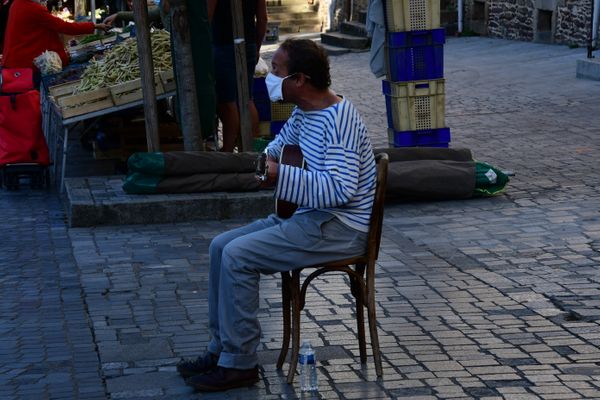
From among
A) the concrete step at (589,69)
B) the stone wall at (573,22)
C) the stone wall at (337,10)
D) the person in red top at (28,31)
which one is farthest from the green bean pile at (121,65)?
the stone wall at (337,10)

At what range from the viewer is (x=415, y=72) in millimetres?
10617

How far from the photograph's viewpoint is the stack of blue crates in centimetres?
1045

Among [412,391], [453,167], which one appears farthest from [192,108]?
[412,391]

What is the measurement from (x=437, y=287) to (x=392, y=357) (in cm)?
134

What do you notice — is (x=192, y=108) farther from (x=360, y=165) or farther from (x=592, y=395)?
(x=592, y=395)

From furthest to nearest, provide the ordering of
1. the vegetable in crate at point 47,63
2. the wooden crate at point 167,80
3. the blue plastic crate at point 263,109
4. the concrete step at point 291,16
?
the concrete step at point 291,16 < the vegetable in crate at point 47,63 < the blue plastic crate at point 263,109 < the wooden crate at point 167,80

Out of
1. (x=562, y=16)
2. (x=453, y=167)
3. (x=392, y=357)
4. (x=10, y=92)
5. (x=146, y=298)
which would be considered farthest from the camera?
(x=562, y=16)

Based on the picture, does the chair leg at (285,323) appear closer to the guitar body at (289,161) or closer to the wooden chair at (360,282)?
the wooden chair at (360,282)

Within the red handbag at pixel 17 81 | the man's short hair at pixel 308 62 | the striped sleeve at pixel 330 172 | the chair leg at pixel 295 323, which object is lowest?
the chair leg at pixel 295 323

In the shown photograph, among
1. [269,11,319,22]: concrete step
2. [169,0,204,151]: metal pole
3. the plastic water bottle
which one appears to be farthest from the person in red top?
[269,11,319,22]: concrete step

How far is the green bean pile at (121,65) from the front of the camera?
10.5 metres

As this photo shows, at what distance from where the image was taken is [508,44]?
Answer: 76.0 feet

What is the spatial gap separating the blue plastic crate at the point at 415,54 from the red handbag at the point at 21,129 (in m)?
3.10

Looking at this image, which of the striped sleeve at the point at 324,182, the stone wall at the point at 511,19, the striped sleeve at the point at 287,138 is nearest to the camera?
the striped sleeve at the point at 324,182
